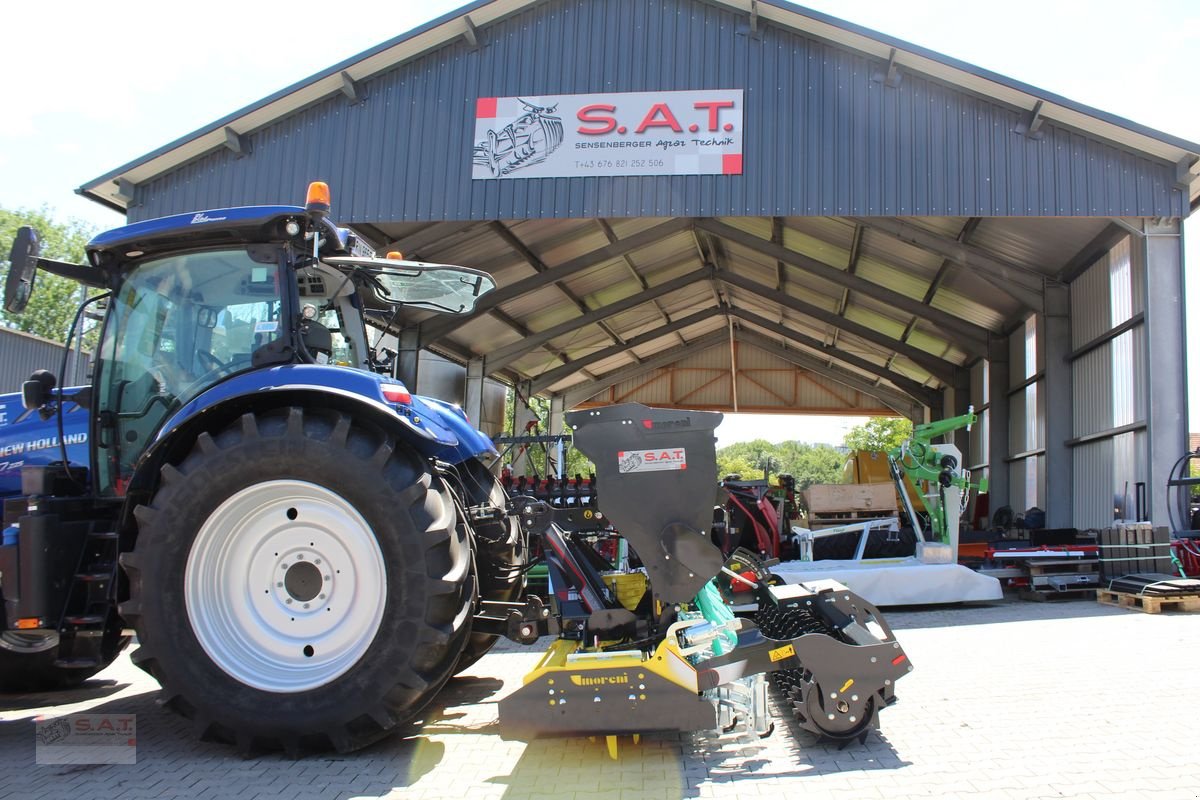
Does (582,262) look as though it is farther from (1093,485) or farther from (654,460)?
(654,460)

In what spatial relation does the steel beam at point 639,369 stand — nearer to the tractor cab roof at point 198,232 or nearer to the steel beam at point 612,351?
the steel beam at point 612,351

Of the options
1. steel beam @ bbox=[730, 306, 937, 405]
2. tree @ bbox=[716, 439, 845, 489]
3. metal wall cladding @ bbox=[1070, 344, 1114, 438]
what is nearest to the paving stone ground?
metal wall cladding @ bbox=[1070, 344, 1114, 438]

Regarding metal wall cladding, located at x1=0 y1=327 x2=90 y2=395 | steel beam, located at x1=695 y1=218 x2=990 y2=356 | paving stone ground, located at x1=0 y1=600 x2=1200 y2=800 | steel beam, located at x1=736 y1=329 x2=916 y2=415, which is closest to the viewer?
paving stone ground, located at x1=0 y1=600 x2=1200 y2=800

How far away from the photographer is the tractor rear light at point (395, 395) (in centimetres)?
422

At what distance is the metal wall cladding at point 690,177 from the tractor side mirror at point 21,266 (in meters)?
8.27

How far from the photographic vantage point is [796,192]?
467 inches

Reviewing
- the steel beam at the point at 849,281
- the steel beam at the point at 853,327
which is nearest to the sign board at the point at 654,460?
the steel beam at the point at 849,281

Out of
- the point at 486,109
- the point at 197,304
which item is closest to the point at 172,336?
the point at 197,304

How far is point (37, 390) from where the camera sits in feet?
15.6

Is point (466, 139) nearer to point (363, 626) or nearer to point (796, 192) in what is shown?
point (796, 192)

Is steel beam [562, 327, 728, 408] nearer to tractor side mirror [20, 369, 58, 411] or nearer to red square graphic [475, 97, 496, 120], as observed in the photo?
red square graphic [475, 97, 496, 120]

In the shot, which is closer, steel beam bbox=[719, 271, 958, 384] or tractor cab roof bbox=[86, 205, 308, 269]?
tractor cab roof bbox=[86, 205, 308, 269]

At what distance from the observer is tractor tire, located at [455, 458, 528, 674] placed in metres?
4.83

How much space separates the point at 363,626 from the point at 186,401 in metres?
1.66
